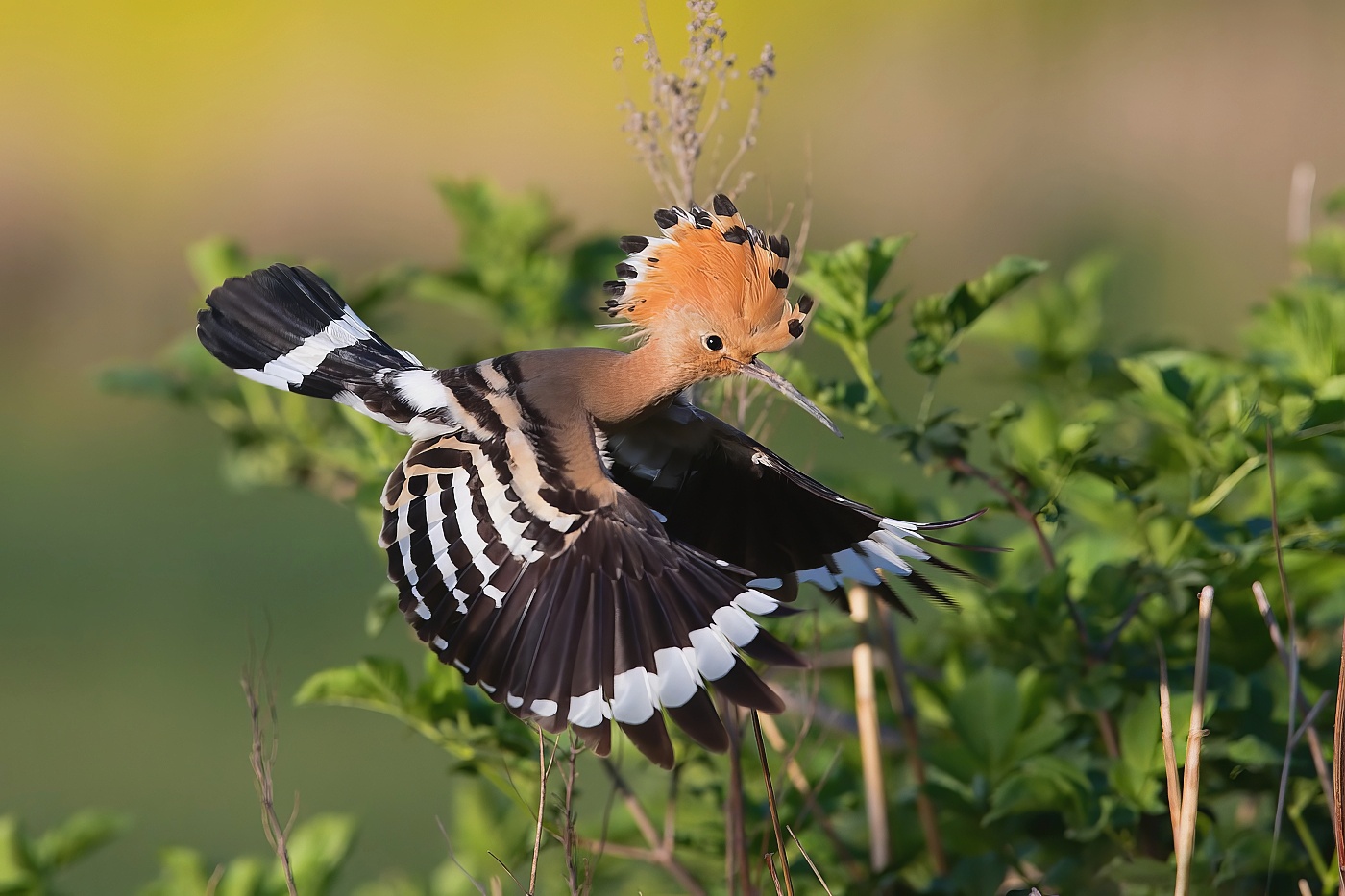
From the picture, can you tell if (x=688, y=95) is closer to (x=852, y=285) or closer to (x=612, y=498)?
(x=852, y=285)

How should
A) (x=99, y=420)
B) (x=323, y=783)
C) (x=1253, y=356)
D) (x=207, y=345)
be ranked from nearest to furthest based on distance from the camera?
(x=207, y=345)
(x=1253, y=356)
(x=323, y=783)
(x=99, y=420)

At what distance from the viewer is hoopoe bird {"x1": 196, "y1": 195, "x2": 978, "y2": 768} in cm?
93

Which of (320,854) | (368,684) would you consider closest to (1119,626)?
(368,684)

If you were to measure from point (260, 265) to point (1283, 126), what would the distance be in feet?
11.3

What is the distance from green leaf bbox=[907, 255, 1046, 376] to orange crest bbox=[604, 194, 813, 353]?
0.10 meters

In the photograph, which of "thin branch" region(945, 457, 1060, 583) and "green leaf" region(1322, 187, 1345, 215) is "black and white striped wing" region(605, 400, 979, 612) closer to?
"thin branch" region(945, 457, 1060, 583)

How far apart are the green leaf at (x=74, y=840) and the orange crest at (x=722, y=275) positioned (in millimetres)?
697

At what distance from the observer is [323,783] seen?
2.28 metres

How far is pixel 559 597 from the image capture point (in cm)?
98

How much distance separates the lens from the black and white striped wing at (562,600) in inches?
35.8

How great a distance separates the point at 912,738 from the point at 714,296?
46 centimetres

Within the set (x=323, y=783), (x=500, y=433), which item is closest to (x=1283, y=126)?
(x=323, y=783)

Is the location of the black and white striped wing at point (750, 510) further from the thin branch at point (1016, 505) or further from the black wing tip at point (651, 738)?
the black wing tip at point (651, 738)

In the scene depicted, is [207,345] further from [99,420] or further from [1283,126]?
[1283,126]
